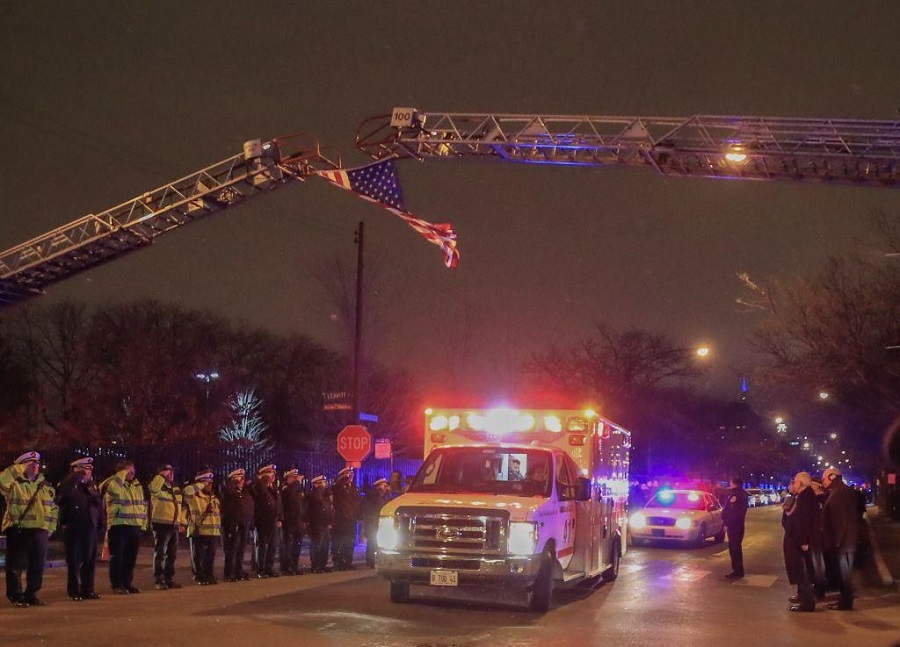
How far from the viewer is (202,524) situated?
1517 centimetres

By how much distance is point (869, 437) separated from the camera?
43.8 meters

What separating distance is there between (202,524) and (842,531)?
9.07m

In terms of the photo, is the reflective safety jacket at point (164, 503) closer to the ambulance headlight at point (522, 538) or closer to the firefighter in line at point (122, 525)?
the firefighter in line at point (122, 525)

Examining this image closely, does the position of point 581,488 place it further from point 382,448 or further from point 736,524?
point 382,448

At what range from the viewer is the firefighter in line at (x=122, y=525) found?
13.8m

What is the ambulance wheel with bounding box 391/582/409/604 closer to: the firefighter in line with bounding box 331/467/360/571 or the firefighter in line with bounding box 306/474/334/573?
the firefighter in line with bounding box 306/474/334/573

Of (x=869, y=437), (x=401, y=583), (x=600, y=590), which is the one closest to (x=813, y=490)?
(x=600, y=590)

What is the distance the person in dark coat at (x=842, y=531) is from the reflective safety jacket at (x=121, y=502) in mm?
9414

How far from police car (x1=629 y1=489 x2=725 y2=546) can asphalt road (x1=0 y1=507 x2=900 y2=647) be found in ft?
29.1

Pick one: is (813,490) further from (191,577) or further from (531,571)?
(191,577)

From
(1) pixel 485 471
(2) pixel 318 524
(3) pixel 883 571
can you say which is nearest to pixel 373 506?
(2) pixel 318 524

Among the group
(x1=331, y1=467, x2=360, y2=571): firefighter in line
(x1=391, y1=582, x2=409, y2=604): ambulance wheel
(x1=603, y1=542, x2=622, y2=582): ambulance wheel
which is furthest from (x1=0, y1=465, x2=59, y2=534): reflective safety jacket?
(x1=603, y1=542, x2=622, y2=582): ambulance wheel

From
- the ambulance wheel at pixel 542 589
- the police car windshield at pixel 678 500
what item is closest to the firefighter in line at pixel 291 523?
the ambulance wheel at pixel 542 589

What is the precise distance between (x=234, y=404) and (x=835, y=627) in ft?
166
